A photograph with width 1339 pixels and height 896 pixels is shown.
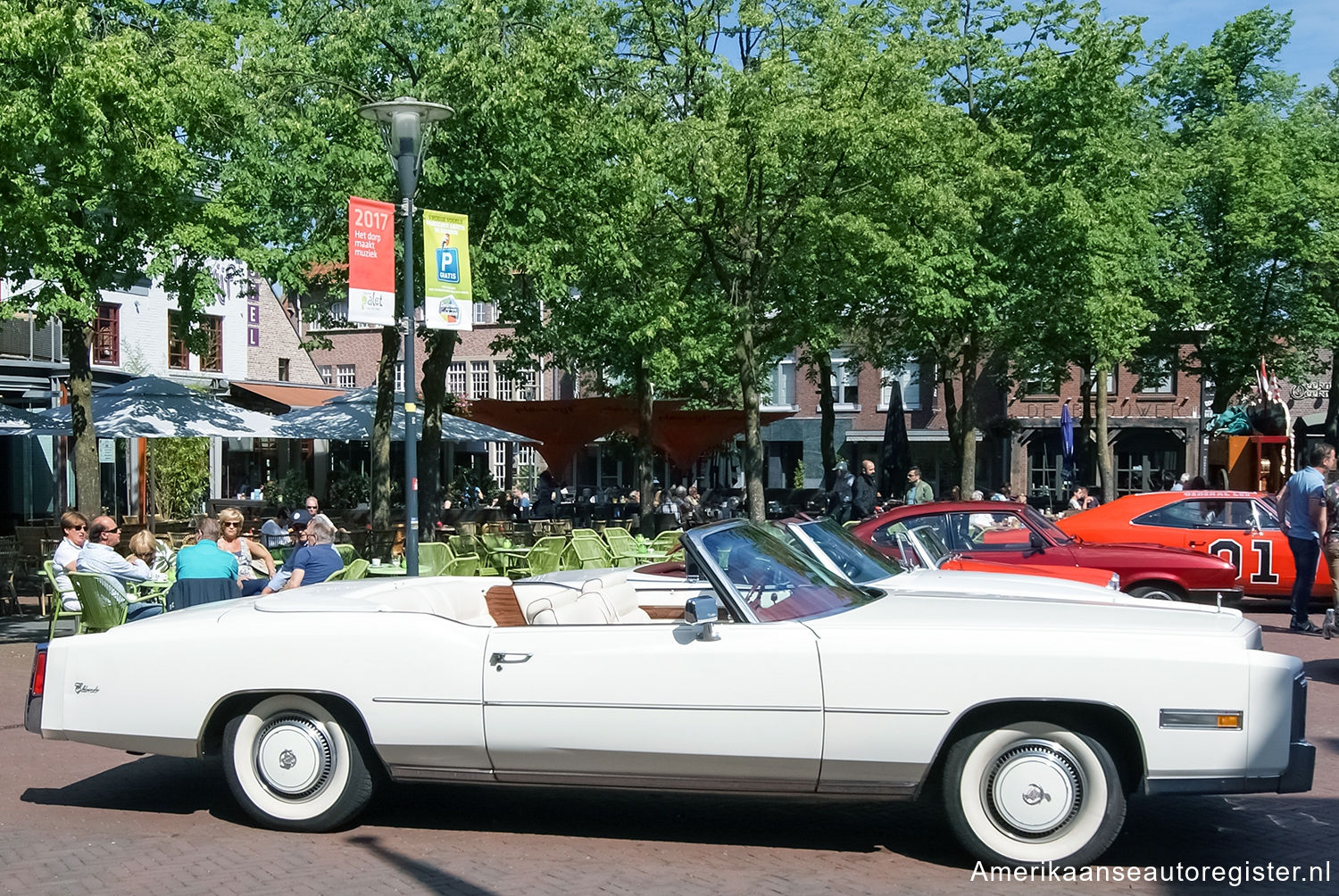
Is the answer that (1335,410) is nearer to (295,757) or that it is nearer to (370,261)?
(370,261)

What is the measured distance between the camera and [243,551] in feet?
40.2

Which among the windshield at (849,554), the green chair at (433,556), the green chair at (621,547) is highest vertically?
the windshield at (849,554)

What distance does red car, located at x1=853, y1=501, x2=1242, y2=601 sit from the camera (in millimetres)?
12492

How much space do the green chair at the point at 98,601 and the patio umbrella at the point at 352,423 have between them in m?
9.91

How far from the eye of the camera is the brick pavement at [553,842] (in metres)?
5.46

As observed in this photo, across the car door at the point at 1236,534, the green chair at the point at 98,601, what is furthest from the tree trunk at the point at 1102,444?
the green chair at the point at 98,601

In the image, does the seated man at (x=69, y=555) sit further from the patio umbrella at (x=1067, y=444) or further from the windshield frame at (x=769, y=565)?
the patio umbrella at (x=1067, y=444)

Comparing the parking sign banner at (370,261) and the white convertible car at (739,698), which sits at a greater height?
the parking sign banner at (370,261)

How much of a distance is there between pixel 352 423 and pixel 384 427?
192cm

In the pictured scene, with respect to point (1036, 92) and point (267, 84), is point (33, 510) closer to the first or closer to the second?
point (267, 84)

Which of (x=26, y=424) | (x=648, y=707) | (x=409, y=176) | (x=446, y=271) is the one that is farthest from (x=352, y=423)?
(x=648, y=707)

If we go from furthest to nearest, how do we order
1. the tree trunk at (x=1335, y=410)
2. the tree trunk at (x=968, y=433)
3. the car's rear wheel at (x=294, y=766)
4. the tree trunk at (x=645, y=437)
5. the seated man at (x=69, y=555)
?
the tree trunk at (x=1335, y=410), the tree trunk at (x=645, y=437), the tree trunk at (x=968, y=433), the seated man at (x=69, y=555), the car's rear wheel at (x=294, y=766)

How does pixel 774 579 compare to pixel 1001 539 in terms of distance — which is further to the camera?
pixel 1001 539

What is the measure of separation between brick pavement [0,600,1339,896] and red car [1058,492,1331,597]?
779 cm
